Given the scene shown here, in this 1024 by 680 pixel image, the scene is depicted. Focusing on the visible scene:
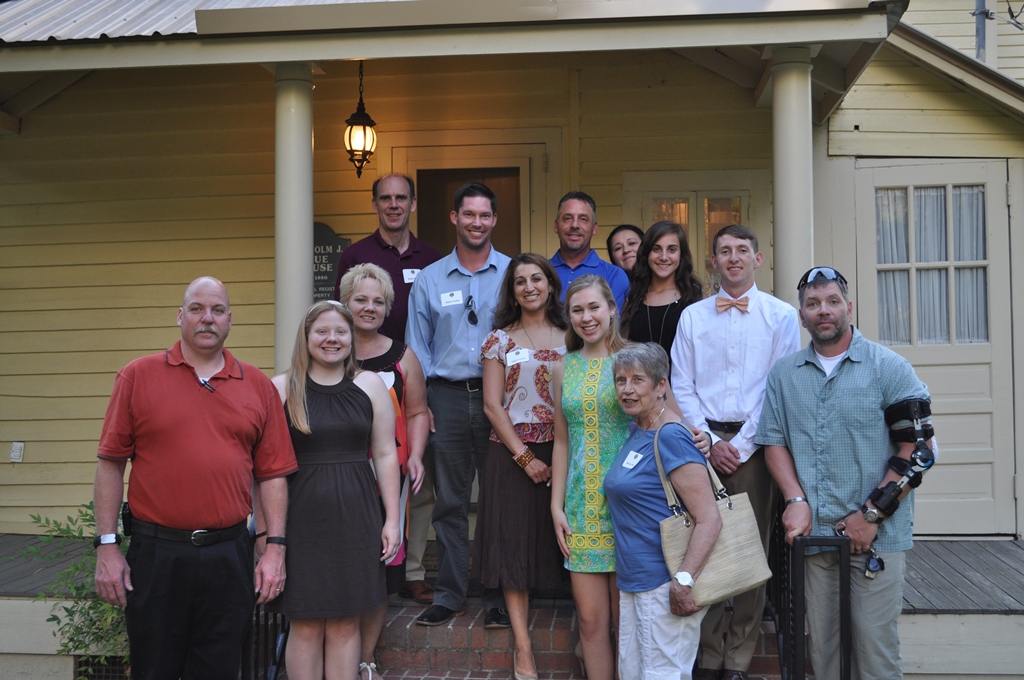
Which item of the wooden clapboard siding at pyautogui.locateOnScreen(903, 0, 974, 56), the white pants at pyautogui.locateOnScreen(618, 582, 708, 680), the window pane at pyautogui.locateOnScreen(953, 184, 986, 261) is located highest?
the wooden clapboard siding at pyautogui.locateOnScreen(903, 0, 974, 56)

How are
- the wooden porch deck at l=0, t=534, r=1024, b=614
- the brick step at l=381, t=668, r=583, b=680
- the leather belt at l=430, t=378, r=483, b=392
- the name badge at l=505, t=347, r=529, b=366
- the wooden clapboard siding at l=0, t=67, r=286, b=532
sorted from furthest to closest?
1. the wooden clapboard siding at l=0, t=67, r=286, b=532
2. the wooden porch deck at l=0, t=534, r=1024, b=614
3. the leather belt at l=430, t=378, r=483, b=392
4. the brick step at l=381, t=668, r=583, b=680
5. the name badge at l=505, t=347, r=529, b=366

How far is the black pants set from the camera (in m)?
2.89

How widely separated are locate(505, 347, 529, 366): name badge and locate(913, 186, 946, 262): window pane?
3451 millimetres

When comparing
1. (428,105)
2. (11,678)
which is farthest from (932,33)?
(11,678)

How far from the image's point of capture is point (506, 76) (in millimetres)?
5871

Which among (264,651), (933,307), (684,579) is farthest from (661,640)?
(933,307)

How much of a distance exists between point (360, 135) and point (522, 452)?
304cm

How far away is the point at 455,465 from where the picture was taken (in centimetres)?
398

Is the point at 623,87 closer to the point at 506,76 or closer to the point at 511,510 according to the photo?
the point at 506,76

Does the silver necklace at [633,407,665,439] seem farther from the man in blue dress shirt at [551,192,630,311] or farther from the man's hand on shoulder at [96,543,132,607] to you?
Answer: the man's hand on shoulder at [96,543,132,607]

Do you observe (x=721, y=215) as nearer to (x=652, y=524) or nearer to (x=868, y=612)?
(x=652, y=524)

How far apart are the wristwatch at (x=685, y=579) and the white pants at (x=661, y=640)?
7 cm

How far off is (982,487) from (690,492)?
3596mm

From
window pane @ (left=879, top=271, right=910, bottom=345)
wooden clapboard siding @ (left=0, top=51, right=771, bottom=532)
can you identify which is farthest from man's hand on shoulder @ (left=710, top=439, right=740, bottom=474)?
window pane @ (left=879, top=271, right=910, bottom=345)
